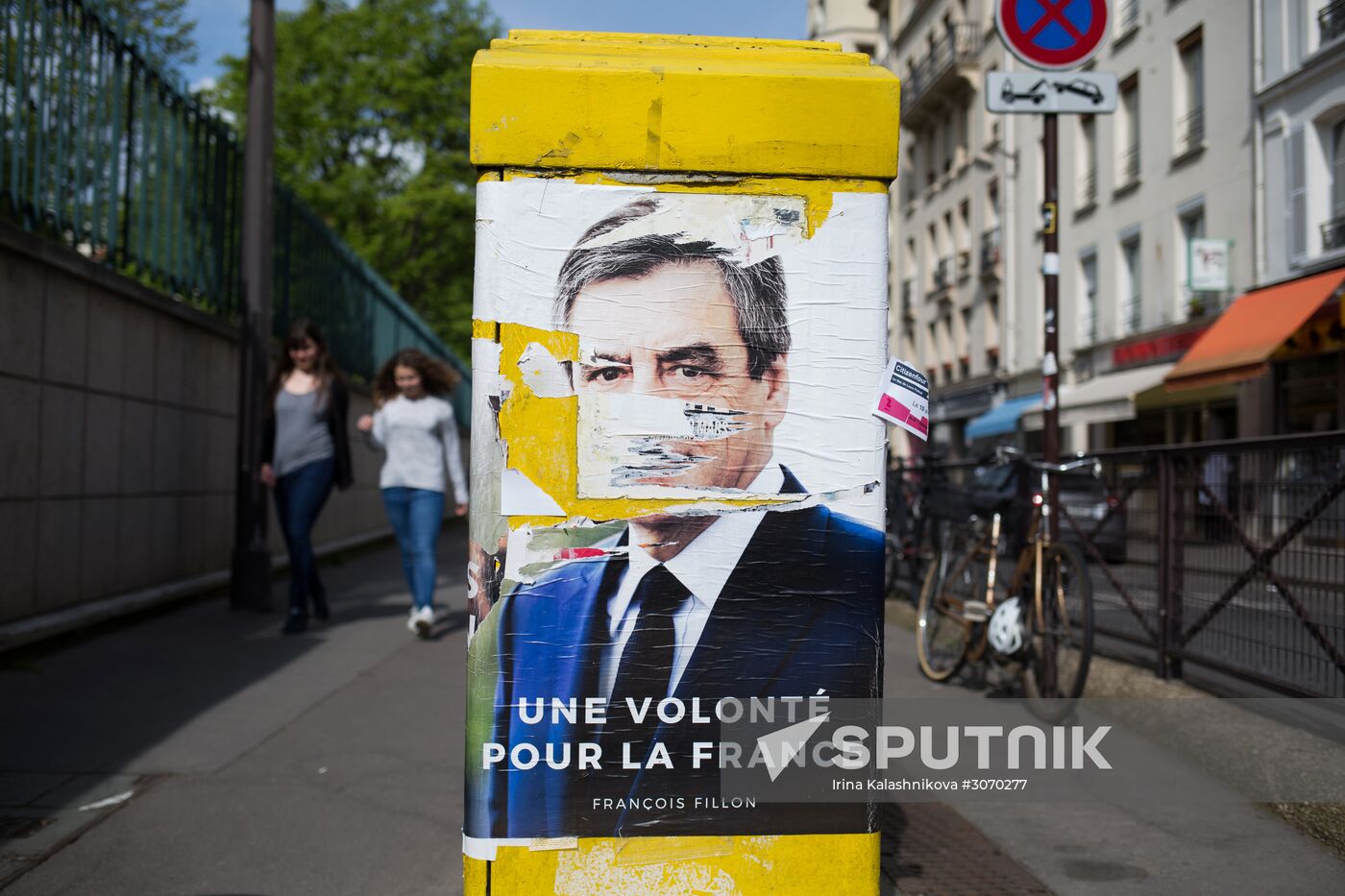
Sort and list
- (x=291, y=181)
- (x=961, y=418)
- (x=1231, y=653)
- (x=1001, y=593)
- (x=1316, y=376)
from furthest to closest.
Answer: (x=961, y=418), (x=291, y=181), (x=1316, y=376), (x=1001, y=593), (x=1231, y=653)

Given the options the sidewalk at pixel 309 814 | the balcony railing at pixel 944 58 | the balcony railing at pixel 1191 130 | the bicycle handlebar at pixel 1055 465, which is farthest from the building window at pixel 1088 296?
the sidewalk at pixel 309 814

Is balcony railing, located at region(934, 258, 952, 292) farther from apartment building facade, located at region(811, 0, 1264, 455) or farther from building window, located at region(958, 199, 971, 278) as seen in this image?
building window, located at region(958, 199, 971, 278)

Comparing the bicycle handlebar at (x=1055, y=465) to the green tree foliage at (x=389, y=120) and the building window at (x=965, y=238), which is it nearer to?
the green tree foliage at (x=389, y=120)

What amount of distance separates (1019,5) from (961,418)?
3291cm

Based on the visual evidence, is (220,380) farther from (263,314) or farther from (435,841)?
(435,841)

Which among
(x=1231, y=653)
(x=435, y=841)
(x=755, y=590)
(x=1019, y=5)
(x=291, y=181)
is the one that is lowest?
(x=435, y=841)

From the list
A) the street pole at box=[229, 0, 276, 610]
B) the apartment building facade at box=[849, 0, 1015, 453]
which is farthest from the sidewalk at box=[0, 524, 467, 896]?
the apartment building facade at box=[849, 0, 1015, 453]

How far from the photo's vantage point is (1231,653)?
510 cm

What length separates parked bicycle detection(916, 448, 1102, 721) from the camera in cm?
522

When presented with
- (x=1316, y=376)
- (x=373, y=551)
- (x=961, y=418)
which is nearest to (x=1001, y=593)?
(x=373, y=551)

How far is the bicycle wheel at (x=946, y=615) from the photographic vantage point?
20.2ft

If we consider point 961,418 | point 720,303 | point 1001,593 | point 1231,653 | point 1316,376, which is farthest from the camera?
point 961,418

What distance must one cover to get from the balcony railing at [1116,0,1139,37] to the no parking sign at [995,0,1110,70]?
73.9 feet

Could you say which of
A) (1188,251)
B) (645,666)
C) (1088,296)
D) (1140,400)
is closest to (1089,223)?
(1088,296)
